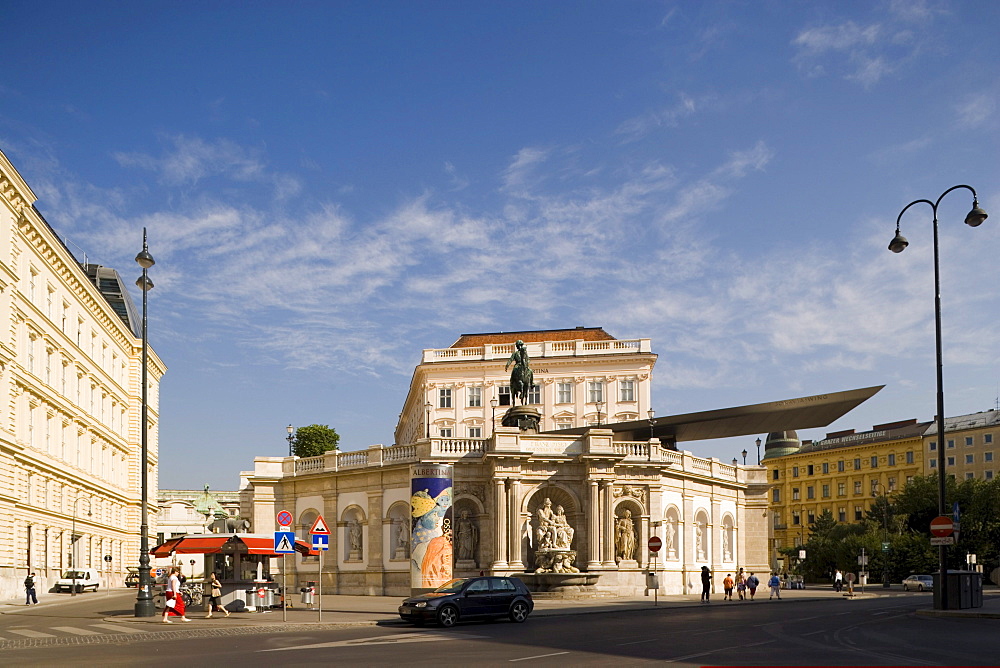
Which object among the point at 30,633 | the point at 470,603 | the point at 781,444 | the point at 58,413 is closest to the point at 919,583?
the point at 470,603

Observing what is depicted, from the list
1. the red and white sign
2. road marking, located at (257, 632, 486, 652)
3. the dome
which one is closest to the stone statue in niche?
the red and white sign

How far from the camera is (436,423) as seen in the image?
8688cm

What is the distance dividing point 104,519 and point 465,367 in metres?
32.0

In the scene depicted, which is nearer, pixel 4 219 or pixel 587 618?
pixel 587 618

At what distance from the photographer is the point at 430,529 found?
4106 centimetres

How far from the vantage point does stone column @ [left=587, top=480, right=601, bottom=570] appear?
149 ft

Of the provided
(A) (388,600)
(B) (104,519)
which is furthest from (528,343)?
(A) (388,600)

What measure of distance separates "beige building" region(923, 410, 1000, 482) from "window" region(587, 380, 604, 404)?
4954 cm

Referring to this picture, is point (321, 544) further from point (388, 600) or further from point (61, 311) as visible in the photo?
point (61, 311)

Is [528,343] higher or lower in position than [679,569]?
higher

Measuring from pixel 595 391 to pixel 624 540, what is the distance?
128 feet

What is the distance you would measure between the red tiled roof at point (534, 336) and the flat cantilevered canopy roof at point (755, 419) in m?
29.3

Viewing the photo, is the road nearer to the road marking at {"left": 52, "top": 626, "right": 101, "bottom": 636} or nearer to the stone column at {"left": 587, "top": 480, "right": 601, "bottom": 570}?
the road marking at {"left": 52, "top": 626, "right": 101, "bottom": 636}

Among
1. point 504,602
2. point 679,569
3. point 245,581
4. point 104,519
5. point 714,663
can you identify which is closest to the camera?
point 714,663
